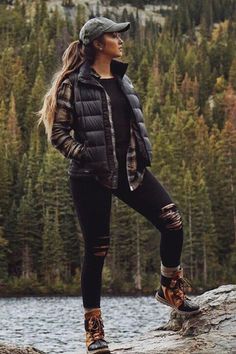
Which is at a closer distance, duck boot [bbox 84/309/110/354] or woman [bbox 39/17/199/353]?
woman [bbox 39/17/199/353]

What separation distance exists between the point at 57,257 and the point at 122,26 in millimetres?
72955

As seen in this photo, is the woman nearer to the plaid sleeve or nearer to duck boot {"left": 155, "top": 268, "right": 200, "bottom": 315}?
the plaid sleeve

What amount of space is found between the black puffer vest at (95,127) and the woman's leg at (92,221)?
0.47 feet

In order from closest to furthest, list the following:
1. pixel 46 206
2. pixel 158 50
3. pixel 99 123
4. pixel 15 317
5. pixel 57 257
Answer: pixel 99 123 < pixel 15 317 < pixel 57 257 < pixel 46 206 < pixel 158 50

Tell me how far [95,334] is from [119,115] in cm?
217

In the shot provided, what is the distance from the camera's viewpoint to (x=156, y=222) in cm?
784

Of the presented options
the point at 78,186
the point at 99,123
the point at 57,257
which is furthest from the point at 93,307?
the point at 57,257

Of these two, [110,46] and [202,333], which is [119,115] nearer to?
[110,46]

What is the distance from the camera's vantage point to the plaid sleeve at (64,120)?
7633 mm

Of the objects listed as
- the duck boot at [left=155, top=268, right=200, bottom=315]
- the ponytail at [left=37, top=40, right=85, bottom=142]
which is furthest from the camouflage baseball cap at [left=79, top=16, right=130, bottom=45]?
the duck boot at [left=155, top=268, right=200, bottom=315]

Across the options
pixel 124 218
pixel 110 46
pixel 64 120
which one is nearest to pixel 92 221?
pixel 64 120

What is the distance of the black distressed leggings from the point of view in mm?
7652

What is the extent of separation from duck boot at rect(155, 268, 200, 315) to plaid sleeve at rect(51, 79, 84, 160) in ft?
5.74

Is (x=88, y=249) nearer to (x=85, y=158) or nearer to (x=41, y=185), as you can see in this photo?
(x=85, y=158)
